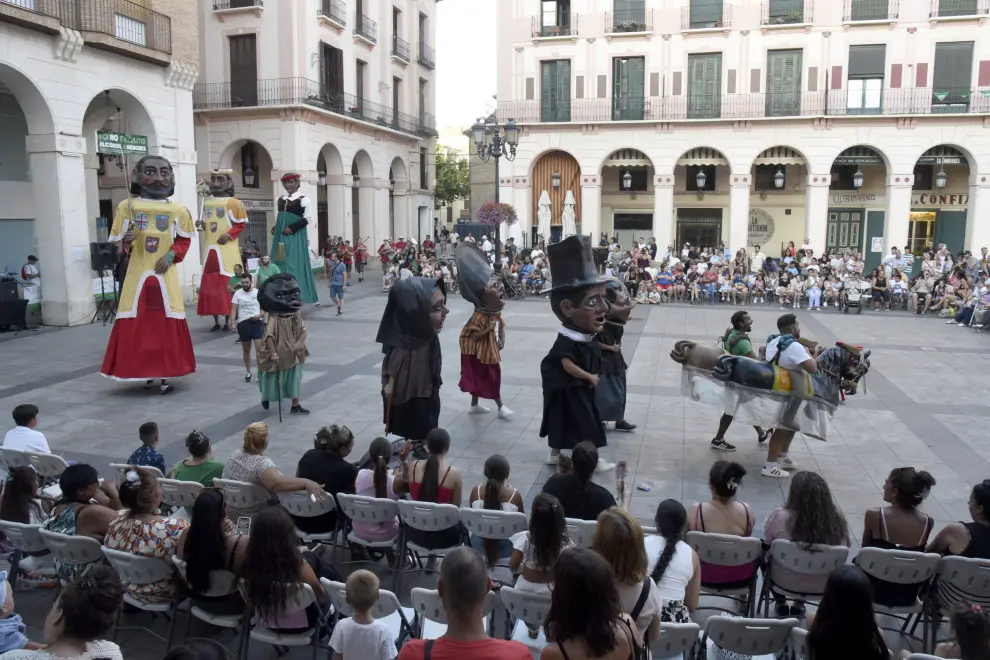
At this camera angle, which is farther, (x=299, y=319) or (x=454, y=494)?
(x=299, y=319)

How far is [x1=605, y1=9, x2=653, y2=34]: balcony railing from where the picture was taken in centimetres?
2836

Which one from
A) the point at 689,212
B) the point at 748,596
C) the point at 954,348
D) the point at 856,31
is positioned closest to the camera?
the point at 748,596

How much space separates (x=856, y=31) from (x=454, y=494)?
2702 cm

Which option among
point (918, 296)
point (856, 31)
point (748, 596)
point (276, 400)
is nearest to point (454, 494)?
point (748, 596)

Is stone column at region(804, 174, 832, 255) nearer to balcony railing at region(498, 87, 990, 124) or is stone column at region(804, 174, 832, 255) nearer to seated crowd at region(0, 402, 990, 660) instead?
balcony railing at region(498, 87, 990, 124)

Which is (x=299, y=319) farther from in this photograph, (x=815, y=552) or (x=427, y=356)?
(x=815, y=552)

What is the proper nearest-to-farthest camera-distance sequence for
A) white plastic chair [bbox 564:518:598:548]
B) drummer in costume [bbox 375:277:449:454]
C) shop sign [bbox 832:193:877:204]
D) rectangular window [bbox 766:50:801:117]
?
1. white plastic chair [bbox 564:518:598:548]
2. drummer in costume [bbox 375:277:449:454]
3. rectangular window [bbox 766:50:801:117]
4. shop sign [bbox 832:193:877:204]

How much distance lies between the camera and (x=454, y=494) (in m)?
5.50

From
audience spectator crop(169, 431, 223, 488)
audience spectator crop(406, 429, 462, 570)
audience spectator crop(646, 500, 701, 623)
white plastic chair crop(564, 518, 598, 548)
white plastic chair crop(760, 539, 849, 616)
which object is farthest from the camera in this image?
audience spectator crop(169, 431, 223, 488)

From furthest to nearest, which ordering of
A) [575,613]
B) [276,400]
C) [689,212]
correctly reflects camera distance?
[689,212] → [276,400] → [575,613]

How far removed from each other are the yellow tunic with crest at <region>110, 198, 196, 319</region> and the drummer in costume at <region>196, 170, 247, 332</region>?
4414 mm

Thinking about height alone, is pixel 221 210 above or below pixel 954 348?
above

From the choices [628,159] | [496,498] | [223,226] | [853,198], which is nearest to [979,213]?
[853,198]

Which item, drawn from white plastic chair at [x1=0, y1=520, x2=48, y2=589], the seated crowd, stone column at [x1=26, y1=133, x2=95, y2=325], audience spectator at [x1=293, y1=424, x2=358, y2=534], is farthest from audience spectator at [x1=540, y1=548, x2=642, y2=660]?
stone column at [x1=26, y1=133, x2=95, y2=325]
